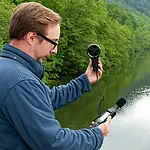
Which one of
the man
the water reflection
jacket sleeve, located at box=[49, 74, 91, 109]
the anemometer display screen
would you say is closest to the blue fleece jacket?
the man

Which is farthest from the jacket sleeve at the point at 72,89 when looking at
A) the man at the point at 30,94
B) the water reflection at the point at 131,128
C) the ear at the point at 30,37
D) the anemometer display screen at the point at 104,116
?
the water reflection at the point at 131,128

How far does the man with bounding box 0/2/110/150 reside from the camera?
5.11ft

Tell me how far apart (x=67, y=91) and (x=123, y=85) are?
23878 mm

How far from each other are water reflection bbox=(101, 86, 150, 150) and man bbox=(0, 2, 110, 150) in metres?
10.3

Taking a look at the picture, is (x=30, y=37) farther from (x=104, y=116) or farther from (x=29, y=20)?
(x=104, y=116)

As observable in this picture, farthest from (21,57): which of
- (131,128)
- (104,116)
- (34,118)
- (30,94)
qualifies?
(131,128)

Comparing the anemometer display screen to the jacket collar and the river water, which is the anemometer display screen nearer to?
the jacket collar

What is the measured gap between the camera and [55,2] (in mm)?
22062

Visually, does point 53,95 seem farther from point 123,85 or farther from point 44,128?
point 123,85

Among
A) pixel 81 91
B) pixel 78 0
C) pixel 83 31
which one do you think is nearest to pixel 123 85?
pixel 83 31

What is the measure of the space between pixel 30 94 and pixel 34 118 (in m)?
0.12

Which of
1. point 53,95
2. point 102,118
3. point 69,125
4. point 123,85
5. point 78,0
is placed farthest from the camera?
point 123,85

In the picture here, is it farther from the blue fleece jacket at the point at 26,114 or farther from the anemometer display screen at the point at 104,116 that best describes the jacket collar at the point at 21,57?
the anemometer display screen at the point at 104,116

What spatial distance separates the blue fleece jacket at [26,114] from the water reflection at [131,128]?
1033 centimetres
